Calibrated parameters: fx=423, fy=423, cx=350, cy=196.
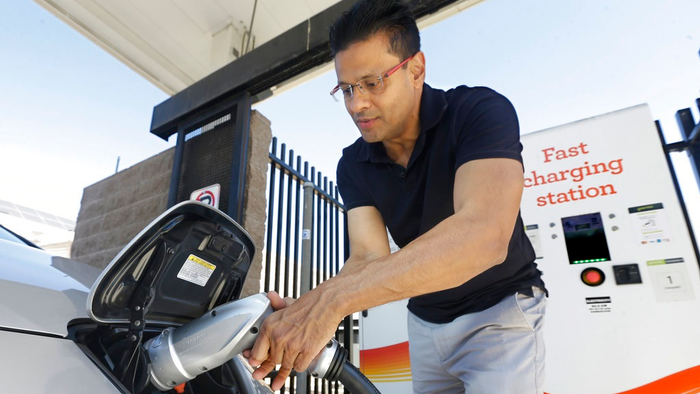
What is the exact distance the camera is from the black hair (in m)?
1.31

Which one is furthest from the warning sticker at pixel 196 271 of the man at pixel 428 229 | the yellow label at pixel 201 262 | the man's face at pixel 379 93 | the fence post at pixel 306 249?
the fence post at pixel 306 249

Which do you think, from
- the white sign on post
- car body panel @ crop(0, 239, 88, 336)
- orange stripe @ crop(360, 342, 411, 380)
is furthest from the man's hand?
orange stripe @ crop(360, 342, 411, 380)

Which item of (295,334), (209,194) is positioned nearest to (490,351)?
(295,334)

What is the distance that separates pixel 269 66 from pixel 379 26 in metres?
1.88

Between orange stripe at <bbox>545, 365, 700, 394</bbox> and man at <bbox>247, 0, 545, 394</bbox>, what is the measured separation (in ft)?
6.55

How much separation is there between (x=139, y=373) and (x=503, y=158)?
0.91 meters

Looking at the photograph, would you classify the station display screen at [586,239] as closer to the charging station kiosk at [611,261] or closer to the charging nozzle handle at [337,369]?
the charging station kiosk at [611,261]

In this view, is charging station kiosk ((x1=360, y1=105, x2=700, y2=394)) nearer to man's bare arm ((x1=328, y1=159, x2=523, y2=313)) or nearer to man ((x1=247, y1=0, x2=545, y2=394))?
man ((x1=247, y1=0, x2=545, y2=394))

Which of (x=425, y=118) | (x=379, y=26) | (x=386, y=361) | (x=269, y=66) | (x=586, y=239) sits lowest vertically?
(x=386, y=361)

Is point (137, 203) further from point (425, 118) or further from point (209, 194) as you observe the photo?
point (425, 118)

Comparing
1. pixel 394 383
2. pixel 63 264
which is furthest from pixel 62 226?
pixel 63 264

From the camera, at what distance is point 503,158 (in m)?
1.03

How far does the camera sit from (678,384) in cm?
250

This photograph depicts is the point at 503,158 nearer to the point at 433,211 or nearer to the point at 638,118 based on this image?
the point at 433,211
